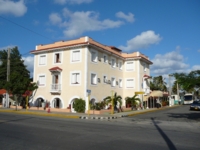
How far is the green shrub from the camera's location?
27.2m

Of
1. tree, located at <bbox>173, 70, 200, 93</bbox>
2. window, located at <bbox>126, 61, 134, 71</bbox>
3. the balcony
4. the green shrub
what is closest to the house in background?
the balcony

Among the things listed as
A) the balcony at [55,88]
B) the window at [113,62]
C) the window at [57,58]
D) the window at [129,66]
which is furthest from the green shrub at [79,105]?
the window at [129,66]

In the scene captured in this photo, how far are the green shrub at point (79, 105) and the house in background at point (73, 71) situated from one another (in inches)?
32.3

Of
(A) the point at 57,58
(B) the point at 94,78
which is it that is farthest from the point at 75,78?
(A) the point at 57,58

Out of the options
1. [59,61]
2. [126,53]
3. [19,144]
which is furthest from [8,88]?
[19,144]

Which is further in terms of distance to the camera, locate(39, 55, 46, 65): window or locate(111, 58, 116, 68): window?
locate(111, 58, 116, 68): window

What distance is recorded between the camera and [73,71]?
29.3m

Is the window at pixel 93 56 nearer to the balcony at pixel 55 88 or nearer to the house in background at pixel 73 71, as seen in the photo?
the house in background at pixel 73 71

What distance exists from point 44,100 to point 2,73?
26.2 metres

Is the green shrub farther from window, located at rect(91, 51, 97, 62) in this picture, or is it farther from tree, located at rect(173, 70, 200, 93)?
tree, located at rect(173, 70, 200, 93)

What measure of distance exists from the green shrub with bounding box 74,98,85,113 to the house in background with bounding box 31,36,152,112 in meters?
0.82

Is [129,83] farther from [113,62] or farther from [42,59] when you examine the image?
[42,59]

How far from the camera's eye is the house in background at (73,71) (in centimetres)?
2866

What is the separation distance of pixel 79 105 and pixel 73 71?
4.88 m
